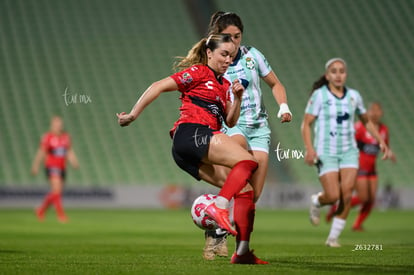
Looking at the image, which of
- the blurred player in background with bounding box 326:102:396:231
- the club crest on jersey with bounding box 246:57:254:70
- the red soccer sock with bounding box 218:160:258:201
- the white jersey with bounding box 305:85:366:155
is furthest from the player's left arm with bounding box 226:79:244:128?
the blurred player in background with bounding box 326:102:396:231

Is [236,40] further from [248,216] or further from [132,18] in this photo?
[132,18]

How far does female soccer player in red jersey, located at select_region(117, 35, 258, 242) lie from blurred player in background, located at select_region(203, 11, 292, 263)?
0.39 metres

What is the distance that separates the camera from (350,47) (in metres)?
27.0

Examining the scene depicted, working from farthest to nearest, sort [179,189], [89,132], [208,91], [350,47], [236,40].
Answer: [350,47], [89,132], [179,189], [236,40], [208,91]

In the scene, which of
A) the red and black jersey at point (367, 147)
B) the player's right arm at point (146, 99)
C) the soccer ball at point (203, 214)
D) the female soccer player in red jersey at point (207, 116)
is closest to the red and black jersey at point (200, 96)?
the female soccer player in red jersey at point (207, 116)

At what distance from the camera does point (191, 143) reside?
611cm

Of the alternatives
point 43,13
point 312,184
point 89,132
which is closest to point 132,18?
point 43,13

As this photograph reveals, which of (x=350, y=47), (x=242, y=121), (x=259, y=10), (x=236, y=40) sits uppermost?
(x=259, y=10)

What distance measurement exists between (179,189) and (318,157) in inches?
494

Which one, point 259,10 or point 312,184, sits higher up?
point 259,10

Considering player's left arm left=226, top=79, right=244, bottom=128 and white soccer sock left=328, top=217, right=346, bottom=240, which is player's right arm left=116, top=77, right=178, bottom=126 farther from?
white soccer sock left=328, top=217, right=346, bottom=240

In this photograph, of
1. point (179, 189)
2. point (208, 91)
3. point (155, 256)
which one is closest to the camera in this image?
point (208, 91)

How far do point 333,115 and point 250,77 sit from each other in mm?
2590

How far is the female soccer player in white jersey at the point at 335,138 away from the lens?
9.38 meters
